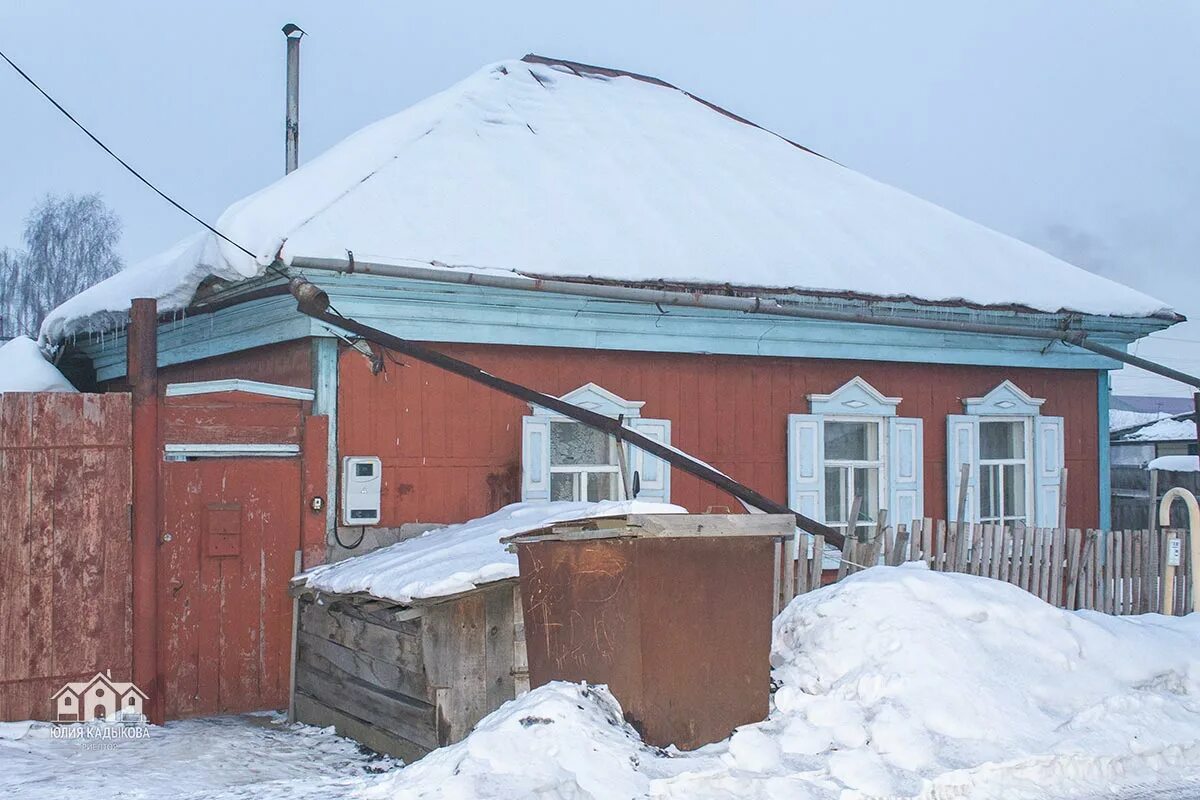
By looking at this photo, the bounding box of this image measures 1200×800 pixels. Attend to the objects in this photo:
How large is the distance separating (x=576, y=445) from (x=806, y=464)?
211cm

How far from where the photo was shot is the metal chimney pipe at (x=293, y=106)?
13.9m

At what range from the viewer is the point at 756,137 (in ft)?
44.7

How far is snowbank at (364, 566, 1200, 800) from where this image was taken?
17.2ft

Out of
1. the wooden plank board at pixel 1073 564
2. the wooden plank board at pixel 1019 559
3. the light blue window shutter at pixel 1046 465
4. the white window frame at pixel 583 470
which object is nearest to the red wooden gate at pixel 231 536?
the white window frame at pixel 583 470

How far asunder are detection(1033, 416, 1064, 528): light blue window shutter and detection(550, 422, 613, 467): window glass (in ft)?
14.5

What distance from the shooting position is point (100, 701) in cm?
754

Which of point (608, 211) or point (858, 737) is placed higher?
point (608, 211)

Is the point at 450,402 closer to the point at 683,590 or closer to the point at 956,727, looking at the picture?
the point at 683,590

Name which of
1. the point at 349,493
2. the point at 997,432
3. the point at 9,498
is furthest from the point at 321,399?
the point at 997,432

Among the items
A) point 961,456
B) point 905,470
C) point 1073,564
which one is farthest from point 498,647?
point 961,456

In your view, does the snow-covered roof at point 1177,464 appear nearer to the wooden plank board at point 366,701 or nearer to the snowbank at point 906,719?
the snowbank at point 906,719

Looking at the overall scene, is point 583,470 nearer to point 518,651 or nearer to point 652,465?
point 652,465

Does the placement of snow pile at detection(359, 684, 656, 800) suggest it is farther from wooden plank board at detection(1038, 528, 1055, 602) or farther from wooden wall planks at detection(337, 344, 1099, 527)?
wooden plank board at detection(1038, 528, 1055, 602)

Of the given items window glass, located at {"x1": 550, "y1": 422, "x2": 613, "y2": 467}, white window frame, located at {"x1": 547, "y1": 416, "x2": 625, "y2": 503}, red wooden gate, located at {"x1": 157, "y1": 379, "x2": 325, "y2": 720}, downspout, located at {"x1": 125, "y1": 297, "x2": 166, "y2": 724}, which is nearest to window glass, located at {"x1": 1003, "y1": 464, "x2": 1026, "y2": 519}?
white window frame, located at {"x1": 547, "y1": 416, "x2": 625, "y2": 503}
